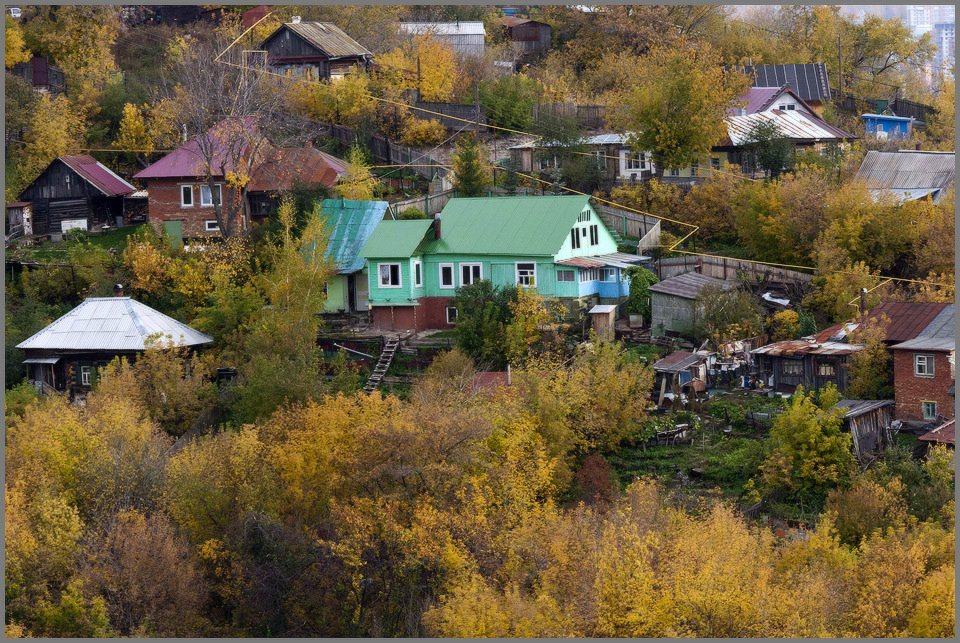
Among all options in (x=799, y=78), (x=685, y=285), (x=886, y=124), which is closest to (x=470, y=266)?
(x=685, y=285)

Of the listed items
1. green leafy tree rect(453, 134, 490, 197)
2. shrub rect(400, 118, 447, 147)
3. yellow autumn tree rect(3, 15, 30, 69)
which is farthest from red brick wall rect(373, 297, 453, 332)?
yellow autumn tree rect(3, 15, 30, 69)

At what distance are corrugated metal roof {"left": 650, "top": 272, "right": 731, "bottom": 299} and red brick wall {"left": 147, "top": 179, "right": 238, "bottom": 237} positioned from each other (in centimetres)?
1769

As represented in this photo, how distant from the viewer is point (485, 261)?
4181 cm

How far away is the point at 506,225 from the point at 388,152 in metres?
13.0

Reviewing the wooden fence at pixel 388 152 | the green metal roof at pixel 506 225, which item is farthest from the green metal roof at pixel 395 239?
the wooden fence at pixel 388 152

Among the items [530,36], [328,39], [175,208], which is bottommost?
[175,208]

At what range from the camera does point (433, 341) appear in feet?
131

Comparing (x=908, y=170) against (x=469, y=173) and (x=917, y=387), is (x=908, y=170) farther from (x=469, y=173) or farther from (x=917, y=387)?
(x=917, y=387)

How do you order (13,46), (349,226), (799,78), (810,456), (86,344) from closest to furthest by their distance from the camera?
(810,456)
(86,344)
(349,226)
(13,46)
(799,78)

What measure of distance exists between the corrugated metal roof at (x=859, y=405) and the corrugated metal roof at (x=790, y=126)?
18734mm

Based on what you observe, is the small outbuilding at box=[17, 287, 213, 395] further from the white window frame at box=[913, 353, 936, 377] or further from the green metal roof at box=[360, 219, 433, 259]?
the white window frame at box=[913, 353, 936, 377]

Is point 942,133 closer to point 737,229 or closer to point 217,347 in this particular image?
point 737,229

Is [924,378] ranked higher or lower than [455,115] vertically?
lower

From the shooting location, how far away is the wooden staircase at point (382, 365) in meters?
37.9
